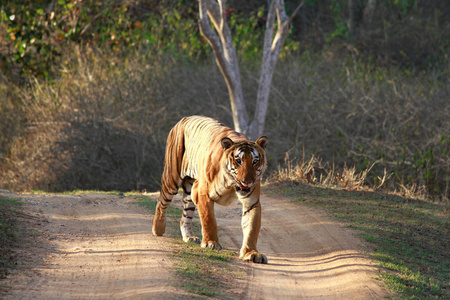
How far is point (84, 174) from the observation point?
49.7 ft

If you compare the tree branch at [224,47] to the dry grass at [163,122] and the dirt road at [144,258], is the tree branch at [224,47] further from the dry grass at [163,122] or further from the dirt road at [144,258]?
the dirt road at [144,258]

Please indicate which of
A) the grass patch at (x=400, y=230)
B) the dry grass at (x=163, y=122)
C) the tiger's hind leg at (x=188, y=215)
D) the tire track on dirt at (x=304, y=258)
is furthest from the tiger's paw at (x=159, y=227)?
the dry grass at (x=163, y=122)

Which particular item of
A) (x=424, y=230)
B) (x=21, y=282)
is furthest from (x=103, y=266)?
(x=424, y=230)

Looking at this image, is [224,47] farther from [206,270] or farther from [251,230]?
[206,270]

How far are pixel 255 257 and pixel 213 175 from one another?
92 centimetres

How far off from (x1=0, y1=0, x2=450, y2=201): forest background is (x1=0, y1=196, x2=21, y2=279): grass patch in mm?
6701

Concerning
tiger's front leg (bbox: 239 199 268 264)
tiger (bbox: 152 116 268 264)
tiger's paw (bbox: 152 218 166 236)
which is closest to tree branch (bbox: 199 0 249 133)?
tiger (bbox: 152 116 268 264)

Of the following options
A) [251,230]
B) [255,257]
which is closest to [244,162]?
[251,230]

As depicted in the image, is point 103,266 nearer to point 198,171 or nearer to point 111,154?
point 198,171

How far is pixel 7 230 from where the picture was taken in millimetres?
6574

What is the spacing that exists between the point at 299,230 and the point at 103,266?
286 cm

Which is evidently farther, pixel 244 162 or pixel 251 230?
pixel 251 230

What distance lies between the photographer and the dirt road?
16.4 feet

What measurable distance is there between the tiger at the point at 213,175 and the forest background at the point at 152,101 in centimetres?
663
